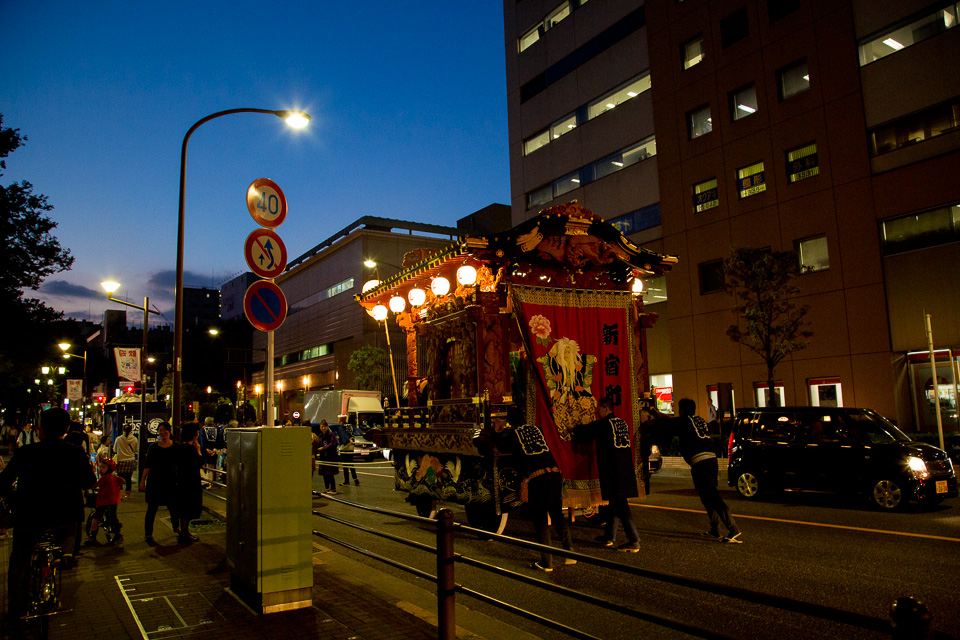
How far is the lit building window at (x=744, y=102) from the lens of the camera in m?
24.2

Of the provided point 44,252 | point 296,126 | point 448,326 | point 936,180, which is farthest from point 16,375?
point 936,180

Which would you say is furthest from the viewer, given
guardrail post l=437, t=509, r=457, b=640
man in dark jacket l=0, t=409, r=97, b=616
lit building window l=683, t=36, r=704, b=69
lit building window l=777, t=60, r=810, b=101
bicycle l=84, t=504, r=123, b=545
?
lit building window l=683, t=36, r=704, b=69

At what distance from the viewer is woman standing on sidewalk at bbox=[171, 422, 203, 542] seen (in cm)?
912

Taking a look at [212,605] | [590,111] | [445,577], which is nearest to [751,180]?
[590,111]

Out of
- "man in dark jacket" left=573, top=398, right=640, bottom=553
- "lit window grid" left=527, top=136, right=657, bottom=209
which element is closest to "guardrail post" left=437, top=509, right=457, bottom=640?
"man in dark jacket" left=573, top=398, right=640, bottom=553

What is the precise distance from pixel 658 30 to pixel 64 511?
95.1 ft

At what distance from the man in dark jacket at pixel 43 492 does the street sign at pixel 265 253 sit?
85.3 inches

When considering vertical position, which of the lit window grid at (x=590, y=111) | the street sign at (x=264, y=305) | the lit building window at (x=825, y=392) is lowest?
the lit building window at (x=825, y=392)

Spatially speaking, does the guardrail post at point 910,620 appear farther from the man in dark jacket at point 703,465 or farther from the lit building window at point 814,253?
the lit building window at point 814,253

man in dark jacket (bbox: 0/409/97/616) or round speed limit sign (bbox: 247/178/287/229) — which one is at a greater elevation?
round speed limit sign (bbox: 247/178/287/229)

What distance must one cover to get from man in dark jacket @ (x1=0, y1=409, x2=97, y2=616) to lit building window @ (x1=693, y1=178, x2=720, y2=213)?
24090 mm

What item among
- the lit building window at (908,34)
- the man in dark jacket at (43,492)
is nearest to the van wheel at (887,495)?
the man in dark jacket at (43,492)

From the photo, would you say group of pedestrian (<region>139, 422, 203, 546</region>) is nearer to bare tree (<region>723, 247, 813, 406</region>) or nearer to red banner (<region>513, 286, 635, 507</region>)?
red banner (<region>513, 286, 635, 507</region>)

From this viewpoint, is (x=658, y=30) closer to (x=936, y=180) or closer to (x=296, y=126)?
(x=936, y=180)
